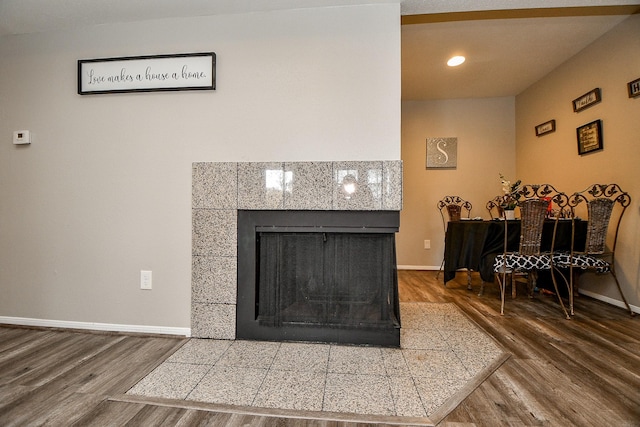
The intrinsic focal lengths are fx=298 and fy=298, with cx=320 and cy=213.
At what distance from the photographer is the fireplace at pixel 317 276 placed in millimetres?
1847

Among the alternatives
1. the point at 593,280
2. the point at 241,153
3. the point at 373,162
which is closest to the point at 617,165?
the point at 593,280

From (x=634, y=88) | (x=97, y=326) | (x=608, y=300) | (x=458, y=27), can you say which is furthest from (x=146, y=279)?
(x=634, y=88)

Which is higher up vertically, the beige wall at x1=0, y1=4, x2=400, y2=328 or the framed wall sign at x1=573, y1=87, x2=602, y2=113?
the framed wall sign at x1=573, y1=87, x2=602, y2=113

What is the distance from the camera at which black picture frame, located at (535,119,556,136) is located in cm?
346

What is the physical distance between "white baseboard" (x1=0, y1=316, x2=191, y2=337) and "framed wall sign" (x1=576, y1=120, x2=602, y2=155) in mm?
3912

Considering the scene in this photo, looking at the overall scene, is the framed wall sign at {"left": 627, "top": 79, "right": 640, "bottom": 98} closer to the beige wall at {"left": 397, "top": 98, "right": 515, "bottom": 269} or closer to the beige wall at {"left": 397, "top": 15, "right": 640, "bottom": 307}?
the beige wall at {"left": 397, "top": 15, "right": 640, "bottom": 307}

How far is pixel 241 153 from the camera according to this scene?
1946 millimetres

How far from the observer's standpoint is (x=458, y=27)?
104 inches

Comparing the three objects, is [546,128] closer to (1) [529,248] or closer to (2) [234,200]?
(1) [529,248]

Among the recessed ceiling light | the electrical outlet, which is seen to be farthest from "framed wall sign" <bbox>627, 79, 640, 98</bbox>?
the electrical outlet

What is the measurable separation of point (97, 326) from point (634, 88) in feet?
15.0

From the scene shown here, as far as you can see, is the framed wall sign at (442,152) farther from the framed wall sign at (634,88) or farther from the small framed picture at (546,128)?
the framed wall sign at (634,88)

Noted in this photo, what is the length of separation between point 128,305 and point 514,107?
5.11 meters

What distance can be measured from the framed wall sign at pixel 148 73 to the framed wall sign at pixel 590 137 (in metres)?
3.46
